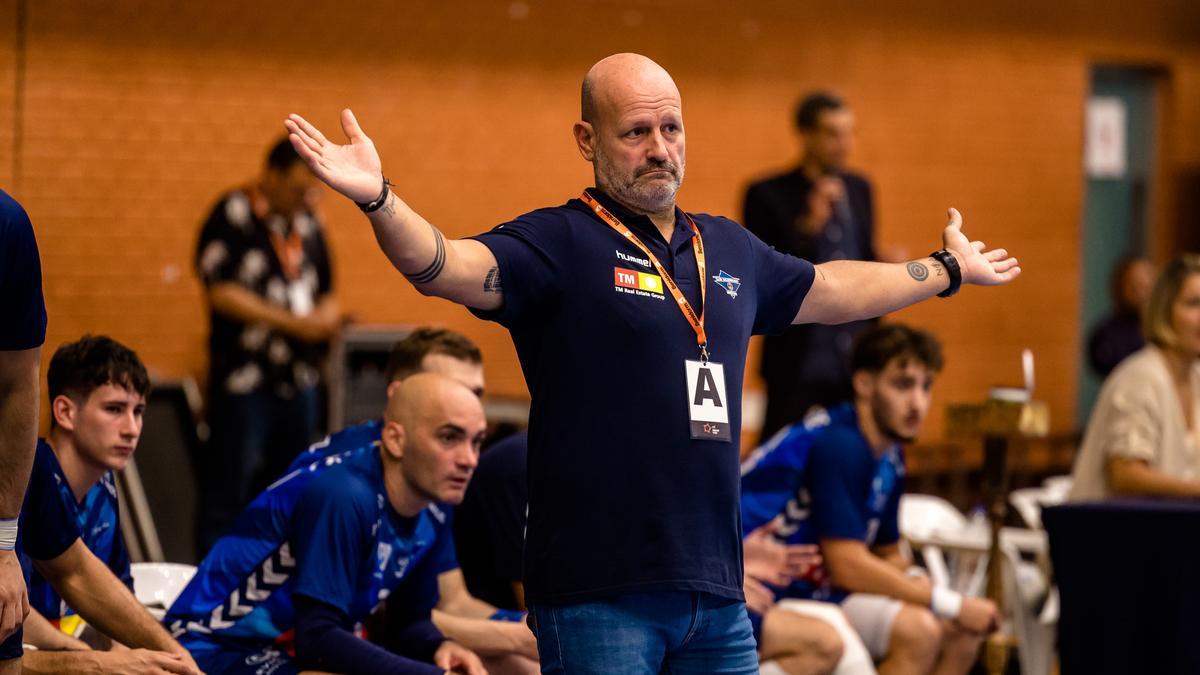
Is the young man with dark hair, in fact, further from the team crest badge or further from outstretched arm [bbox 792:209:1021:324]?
the team crest badge

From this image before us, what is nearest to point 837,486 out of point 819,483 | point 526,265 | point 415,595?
point 819,483

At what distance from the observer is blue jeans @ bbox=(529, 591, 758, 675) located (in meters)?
2.37

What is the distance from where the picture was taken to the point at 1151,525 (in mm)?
4172

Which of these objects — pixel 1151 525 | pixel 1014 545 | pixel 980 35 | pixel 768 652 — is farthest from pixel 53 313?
pixel 980 35

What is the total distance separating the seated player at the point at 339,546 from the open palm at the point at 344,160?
4.02ft

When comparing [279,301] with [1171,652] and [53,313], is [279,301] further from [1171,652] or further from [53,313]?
[1171,652]

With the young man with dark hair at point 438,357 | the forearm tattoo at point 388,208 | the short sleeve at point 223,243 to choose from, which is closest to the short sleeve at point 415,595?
the young man with dark hair at point 438,357

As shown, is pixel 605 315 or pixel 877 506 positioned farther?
pixel 877 506

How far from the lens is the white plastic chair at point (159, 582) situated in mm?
3836

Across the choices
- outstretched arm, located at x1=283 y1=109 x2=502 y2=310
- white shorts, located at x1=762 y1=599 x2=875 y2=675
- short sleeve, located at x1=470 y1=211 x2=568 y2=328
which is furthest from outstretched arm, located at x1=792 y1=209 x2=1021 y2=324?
white shorts, located at x1=762 y1=599 x2=875 y2=675

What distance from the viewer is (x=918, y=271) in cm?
286

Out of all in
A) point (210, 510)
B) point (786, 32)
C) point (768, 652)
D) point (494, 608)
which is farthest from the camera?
point (786, 32)

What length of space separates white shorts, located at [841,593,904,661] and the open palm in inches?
105

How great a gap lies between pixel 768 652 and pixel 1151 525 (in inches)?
42.8
